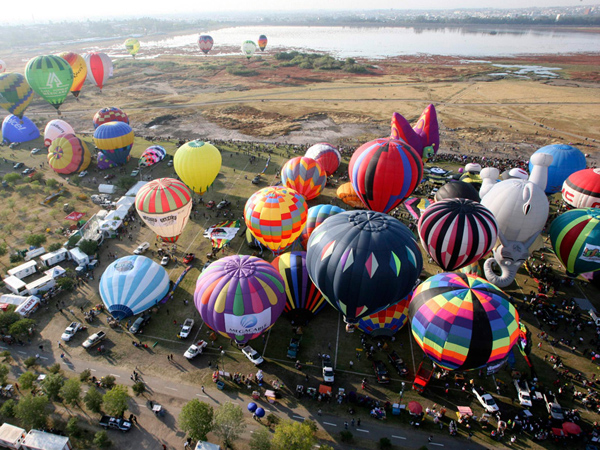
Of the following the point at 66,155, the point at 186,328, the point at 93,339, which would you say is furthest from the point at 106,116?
the point at 186,328

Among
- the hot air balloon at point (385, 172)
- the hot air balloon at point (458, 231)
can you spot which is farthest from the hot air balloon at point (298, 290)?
the hot air balloon at point (385, 172)

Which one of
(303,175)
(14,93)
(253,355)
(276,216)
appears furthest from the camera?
(14,93)

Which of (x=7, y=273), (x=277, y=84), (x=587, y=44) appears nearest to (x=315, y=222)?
(x=7, y=273)

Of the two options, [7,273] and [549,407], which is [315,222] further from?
[7,273]

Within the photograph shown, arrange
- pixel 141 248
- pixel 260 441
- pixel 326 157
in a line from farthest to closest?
pixel 326 157 < pixel 141 248 < pixel 260 441

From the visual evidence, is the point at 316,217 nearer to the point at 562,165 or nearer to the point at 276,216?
the point at 276,216

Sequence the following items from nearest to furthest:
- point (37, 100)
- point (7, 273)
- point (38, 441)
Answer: point (38, 441), point (7, 273), point (37, 100)

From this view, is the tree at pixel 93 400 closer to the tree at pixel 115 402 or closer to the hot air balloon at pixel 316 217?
the tree at pixel 115 402

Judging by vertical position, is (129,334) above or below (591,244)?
below
